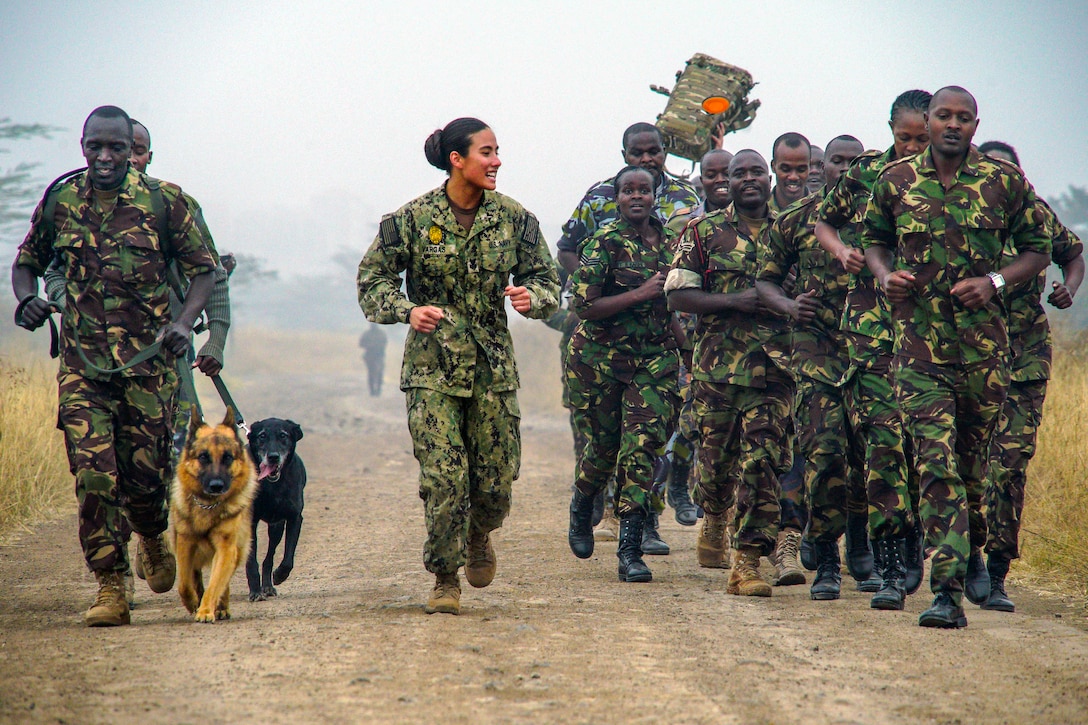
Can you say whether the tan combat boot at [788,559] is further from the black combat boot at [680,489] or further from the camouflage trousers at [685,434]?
the black combat boot at [680,489]

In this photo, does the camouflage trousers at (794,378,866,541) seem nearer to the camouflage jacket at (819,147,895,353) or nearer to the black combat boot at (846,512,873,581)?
the black combat boot at (846,512,873,581)

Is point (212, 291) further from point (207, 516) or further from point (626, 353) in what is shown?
point (626, 353)

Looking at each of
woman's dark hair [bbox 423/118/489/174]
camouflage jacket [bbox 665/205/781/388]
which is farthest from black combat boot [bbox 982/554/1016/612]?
woman's dark hair [bbox 423/118/489/174]

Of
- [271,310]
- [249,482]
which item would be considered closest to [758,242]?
[249,482]

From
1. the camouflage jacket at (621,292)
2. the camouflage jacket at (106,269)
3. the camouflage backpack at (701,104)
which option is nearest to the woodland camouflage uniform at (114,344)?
the camouflage jacket at (106,269)

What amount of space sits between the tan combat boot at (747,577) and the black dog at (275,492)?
2437 millimetres

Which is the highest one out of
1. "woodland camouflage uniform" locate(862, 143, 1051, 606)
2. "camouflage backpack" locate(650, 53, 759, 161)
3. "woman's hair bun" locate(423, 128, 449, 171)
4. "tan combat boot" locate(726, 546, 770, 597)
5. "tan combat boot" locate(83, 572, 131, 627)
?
"camouflage backpack" locate(650, 53, 759, 161)

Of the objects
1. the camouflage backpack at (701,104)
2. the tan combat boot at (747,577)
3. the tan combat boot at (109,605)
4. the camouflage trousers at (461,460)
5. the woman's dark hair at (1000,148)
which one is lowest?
the tan combat boot at (109,605)

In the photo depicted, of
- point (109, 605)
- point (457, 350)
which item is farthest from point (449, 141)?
point (109, 605)

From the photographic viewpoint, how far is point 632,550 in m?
7.30

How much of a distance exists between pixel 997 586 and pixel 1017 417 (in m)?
0.88

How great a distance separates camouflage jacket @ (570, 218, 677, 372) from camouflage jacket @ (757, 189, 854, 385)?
0.91 metres

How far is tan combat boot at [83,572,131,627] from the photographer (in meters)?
5.66

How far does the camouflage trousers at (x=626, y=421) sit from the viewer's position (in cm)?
745
